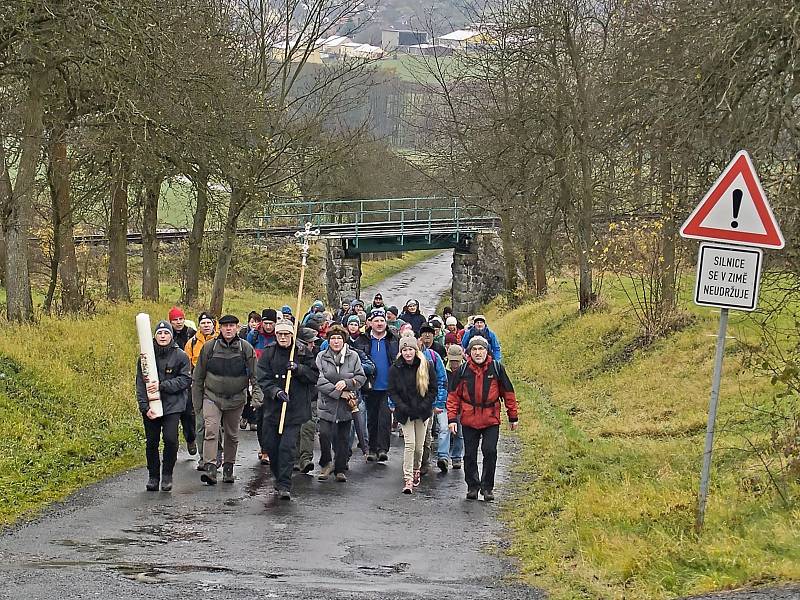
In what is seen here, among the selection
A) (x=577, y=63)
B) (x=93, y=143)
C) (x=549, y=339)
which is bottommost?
(x=549, y=339)

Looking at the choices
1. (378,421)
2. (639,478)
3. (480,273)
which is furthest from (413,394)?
(480,273)

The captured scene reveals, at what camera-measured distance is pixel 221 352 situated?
12078 millimetres

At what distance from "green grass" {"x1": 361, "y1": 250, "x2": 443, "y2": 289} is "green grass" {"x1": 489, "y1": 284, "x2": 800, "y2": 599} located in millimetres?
41285

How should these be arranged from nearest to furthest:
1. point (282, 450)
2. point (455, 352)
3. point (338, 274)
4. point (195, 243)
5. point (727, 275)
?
point (727, 275)
point (282, 450)
point (455, 352)
point (195, 243)
point (338, 274)

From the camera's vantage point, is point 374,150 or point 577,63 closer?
point 577,63

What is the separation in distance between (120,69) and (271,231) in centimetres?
4032

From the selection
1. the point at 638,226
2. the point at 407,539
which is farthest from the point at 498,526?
the point at 638,226

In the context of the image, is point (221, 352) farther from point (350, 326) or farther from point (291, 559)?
point (291, 559)

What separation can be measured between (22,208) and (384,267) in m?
56.7

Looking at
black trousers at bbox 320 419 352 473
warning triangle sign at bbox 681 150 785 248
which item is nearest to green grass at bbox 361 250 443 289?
black trousers at bbox 320 419 352 473

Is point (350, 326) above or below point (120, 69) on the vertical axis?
below

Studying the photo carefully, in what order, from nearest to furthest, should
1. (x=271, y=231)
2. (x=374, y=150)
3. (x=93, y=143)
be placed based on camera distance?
(x=93, y=143)
(x=271, y=231)
(x=374, y=150)

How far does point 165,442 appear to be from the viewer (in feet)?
38.5

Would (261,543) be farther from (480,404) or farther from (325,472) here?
(325,472)
